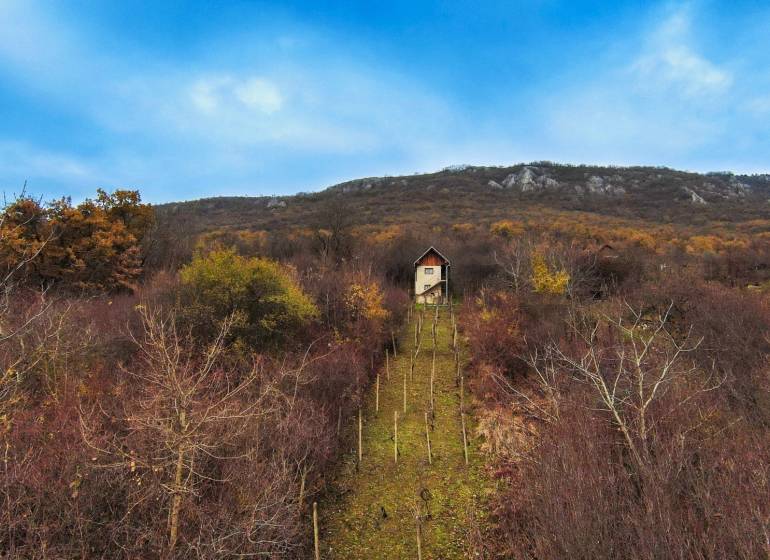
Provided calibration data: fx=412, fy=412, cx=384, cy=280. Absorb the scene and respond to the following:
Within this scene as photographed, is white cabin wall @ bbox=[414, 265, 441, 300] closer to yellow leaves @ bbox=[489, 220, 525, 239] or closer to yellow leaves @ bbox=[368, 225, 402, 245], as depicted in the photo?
yellow leaves @ bbox=[368, 225, 402, 245]

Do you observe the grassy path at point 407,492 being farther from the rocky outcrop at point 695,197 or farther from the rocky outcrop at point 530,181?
the rocky outcrop at point 530,181

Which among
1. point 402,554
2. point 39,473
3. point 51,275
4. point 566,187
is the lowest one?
point 402,554

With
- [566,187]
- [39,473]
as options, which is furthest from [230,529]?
[566,187]

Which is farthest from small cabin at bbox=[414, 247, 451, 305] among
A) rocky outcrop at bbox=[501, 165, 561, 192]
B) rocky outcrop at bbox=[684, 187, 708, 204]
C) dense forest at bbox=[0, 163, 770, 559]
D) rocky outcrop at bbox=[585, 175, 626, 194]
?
rocky outcrop at bbox=[585, 175, 626, 194]

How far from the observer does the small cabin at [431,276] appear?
43219mm

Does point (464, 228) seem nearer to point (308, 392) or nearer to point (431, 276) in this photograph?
point (431, 276)

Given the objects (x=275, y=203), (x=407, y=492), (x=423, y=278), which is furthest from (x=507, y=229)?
(x=275, y=203)

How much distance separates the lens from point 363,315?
22.2 metres

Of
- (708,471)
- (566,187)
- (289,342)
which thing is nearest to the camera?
(708,471)

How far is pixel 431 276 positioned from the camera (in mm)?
43469

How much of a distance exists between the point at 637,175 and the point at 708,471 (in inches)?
4432

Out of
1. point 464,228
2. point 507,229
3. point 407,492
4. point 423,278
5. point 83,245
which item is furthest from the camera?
point 464,228

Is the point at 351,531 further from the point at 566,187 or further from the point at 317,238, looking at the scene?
the point at 566,187

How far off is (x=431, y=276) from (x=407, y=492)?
33069 millimetres
